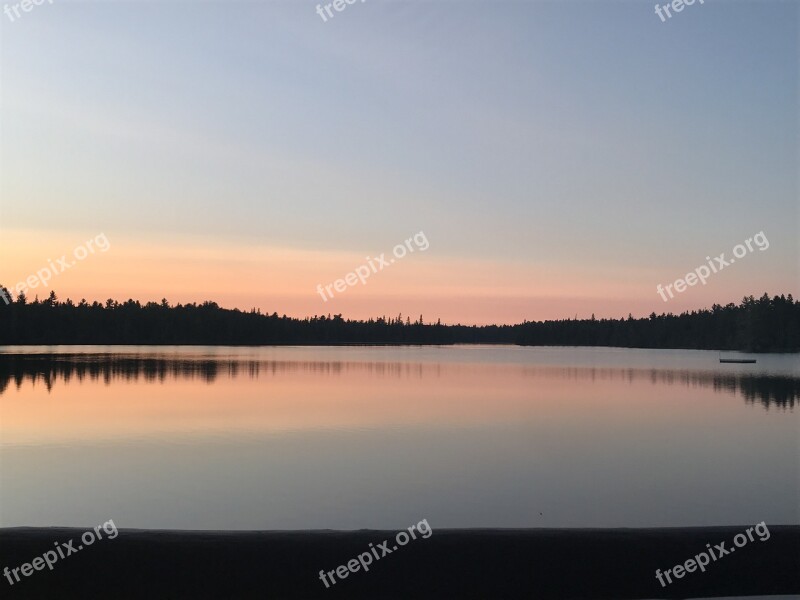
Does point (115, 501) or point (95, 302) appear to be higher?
point (95, 302)

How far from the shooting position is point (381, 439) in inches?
853

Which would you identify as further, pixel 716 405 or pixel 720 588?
pixel 716 405

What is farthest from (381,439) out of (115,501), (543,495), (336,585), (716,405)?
(716,405)

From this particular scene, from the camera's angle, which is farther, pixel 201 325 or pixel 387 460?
pixel 201 325

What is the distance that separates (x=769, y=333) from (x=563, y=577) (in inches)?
6022

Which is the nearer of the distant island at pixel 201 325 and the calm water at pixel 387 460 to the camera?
the calm water at pixel 387 460

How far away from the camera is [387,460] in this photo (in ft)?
58.5

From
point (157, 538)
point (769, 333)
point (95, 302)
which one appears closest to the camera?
point (157, 538)

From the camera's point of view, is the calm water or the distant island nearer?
the calm water

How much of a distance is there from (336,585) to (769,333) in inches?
6063

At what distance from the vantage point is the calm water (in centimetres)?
1267

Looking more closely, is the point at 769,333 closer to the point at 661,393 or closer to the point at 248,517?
the point at 661,393

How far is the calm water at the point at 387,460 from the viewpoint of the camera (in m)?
12.7

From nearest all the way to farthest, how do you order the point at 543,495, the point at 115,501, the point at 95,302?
the point at 115,501
the point at 543,495
the point at 95,302
